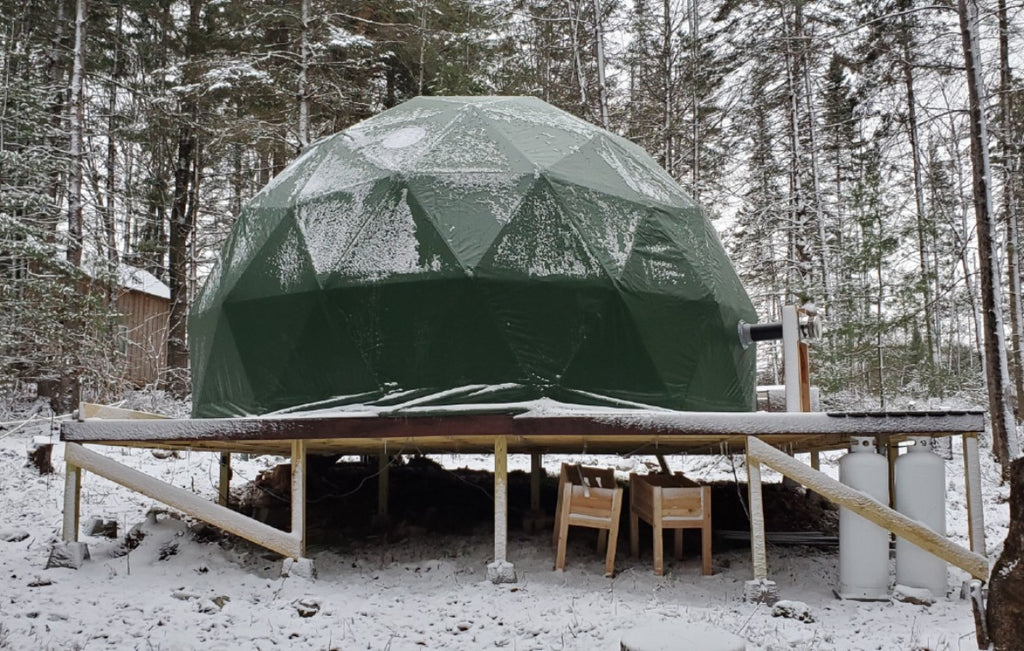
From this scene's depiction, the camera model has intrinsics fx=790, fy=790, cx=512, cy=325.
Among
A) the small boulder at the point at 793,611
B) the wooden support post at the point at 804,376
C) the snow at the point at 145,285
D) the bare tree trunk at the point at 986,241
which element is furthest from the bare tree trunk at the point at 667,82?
the small boulder at the point at 793,611

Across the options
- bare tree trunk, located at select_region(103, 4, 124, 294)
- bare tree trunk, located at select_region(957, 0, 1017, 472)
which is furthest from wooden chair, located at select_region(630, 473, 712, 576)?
bare tree trunk, located at select_region(103, 4, 124, 294)

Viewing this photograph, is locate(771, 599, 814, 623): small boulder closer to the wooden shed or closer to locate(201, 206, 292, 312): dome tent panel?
locate(201, 206, 292, 312): dome tent panel

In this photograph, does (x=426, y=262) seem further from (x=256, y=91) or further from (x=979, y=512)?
(x=256, y=91)

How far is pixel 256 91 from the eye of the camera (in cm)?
1577

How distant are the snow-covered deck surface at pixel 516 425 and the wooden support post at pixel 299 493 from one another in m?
0.12

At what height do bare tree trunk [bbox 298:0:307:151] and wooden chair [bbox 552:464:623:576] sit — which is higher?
bare tree trunk [bbox 298:0:307:151]

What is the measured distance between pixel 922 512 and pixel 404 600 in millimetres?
4023

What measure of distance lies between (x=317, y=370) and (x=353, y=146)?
2629 mm

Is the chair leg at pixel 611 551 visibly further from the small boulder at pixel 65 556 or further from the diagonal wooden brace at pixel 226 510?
the small boulder at pixel 65 556

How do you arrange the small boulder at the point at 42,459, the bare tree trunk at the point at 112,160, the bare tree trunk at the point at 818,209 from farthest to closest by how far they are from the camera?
the bare tree trunk at the point at 112,160
the bare tree trunk at the point at 818,209
the small boulder at the point at 42,459

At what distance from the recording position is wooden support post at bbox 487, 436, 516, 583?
6125 millimetres

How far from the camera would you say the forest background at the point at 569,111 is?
12.5 meters

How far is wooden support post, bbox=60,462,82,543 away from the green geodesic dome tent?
145cm

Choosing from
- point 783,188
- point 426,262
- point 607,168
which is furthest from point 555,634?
point 783,188
